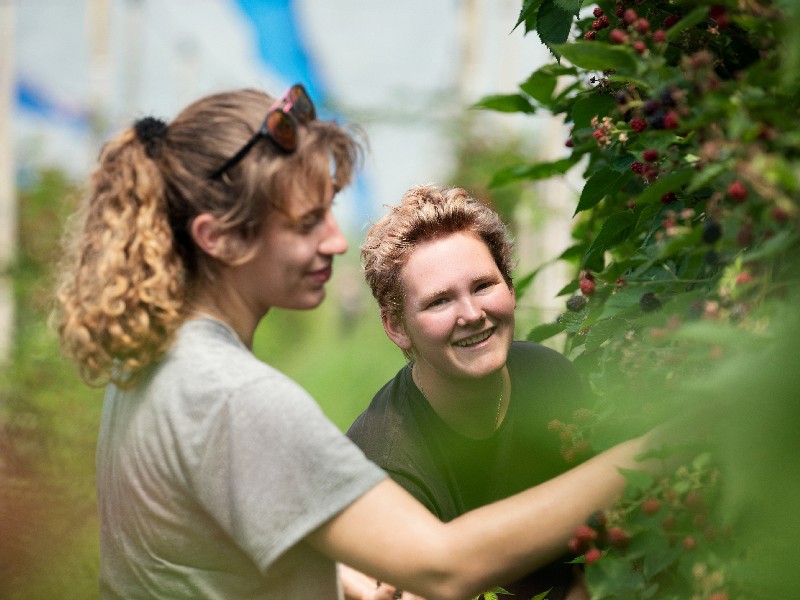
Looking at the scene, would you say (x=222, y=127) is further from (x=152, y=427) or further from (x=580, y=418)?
(x=580, y=418)

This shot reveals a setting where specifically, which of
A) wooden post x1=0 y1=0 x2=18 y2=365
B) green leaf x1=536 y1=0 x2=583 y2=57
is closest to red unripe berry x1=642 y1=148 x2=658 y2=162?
green leaf x1=536 y1=0 x2=583 y2=57

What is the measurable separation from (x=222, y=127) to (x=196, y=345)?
388mm

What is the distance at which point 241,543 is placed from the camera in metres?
1.64

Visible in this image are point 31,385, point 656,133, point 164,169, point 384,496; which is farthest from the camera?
point 31,385

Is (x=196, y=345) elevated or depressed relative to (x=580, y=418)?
elevated

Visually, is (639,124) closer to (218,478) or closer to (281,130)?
(281,130)

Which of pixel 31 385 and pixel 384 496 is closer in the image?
pixel 384 496

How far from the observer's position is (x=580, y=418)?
182cm

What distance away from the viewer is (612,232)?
201 cm

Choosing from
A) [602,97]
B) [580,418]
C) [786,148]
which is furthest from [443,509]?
[786,148]

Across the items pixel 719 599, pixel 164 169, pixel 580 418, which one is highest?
pixel 164 169

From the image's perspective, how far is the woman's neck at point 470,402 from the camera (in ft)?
8.72

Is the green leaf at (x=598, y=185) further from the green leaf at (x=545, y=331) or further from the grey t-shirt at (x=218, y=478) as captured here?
the grey t-shirt at (x=218, y=478)

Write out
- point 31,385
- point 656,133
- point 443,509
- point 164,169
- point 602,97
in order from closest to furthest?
point 656,133, point 164,169, point 602,97, point 443,509, point 31,385
